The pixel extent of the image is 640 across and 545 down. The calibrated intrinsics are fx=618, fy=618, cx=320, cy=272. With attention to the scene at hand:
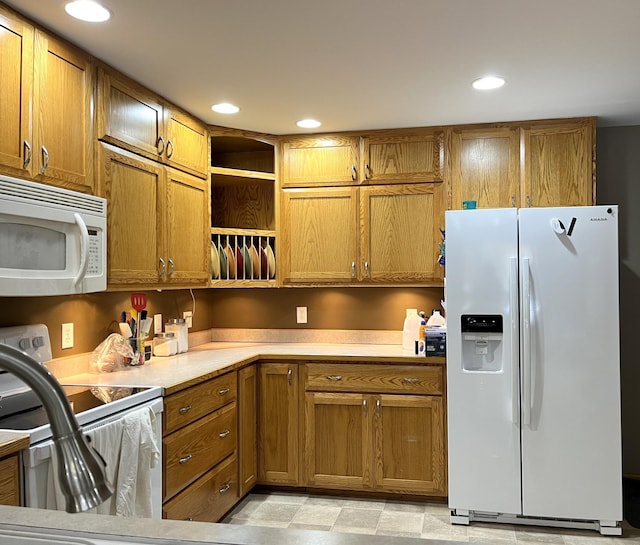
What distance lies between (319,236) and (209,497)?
1.77 metres

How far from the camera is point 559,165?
12.1 ft

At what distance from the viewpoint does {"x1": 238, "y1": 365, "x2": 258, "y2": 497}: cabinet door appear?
3.47m

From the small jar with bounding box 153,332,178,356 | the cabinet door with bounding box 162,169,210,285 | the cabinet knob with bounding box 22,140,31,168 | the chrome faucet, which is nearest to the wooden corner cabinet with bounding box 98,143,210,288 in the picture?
the cabinet door with bounding box 162,169,210,285

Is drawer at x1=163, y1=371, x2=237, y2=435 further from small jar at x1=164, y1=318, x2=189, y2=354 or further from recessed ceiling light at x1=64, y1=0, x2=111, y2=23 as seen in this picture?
recessed ceiling light at x1=64, y1=0, x2=111, y2=23

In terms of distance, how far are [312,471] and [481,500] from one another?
99cm

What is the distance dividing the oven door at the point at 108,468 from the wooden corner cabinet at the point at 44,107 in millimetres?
931

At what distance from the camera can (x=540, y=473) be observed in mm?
3193

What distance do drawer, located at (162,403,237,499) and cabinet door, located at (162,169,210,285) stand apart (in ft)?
2.62

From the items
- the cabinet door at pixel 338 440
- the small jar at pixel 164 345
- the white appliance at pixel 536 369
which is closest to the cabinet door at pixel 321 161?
the white appliance at pixel 536 369

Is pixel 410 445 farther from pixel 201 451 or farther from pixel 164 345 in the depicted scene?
pixel 164 345

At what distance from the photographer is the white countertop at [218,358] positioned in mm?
2795

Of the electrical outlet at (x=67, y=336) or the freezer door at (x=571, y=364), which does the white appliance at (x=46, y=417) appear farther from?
the freezer door at (x=571, y=364)

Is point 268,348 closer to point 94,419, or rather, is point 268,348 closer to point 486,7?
point 94,419

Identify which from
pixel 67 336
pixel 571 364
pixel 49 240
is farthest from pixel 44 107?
pixel 571 364
